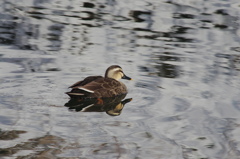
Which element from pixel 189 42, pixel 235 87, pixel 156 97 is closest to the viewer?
pixel 156 97

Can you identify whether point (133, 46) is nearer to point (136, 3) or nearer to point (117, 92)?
point (117, 92)

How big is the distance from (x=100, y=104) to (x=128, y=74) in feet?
6.59

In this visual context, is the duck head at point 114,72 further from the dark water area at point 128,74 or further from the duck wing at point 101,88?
the dark water area at point 128,74

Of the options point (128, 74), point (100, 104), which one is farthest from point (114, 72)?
point (100, 104)

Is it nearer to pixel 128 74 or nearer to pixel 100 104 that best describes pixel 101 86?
pixel 100 104

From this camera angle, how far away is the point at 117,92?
12.2 m

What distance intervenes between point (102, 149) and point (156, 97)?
3426 mm

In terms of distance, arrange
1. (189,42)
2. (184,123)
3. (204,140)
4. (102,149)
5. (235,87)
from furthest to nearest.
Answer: (189,42)
(235,87)
(184,123)
(204,140)
(102,149)

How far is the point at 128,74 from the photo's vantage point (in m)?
13.3

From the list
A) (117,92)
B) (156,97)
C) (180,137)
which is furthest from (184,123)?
(117,92)

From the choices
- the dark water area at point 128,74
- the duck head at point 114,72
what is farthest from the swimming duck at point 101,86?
the dark water area at point 128,74

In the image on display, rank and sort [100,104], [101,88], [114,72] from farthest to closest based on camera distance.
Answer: [114,72] < [101,88] < [100,104]

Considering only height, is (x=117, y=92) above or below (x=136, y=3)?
below

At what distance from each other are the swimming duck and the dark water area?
1.06ft
